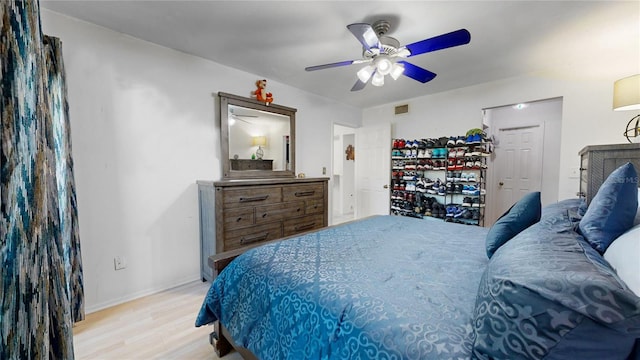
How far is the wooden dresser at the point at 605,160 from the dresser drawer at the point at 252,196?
99.1 inches

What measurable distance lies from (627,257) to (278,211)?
2.52m

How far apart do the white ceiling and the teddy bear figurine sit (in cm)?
15

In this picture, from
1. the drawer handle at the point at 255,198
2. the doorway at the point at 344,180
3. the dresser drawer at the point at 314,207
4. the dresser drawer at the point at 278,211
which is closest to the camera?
the drawer handle at the point at 255,198

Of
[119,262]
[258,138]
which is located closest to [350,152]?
[258,138]

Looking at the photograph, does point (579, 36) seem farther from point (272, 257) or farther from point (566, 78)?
point (272, 257)

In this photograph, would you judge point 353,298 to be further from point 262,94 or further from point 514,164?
point 514,164

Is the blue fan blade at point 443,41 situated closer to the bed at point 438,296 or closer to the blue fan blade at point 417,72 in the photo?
the blue fan blade at point 417,72

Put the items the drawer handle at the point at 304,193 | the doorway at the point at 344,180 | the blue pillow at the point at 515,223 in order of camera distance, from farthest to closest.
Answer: the doorway at the point at 344,180 → the drawer handle at the point at 304,193 → the blue pillow at the point at 515,223

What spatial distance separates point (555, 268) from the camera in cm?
63

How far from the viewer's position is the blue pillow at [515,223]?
1193mm

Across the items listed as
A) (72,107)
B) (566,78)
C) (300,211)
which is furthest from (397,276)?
(566,78)

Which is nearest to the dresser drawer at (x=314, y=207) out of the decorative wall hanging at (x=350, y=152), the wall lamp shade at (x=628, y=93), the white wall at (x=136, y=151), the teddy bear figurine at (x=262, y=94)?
the white wall at (x=136, y=151)

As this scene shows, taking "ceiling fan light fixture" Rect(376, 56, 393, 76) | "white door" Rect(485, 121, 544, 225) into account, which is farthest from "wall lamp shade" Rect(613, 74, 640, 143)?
"white door" Rect(485, 121, 544, 225)

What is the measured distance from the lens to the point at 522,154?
4051 millimetres
